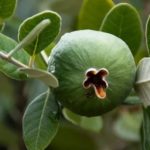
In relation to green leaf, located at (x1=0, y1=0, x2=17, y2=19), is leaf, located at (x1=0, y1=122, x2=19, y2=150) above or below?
below

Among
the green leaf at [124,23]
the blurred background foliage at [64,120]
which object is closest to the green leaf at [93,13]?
the green leaf at [124,23]

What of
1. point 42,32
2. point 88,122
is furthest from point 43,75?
point 88,122

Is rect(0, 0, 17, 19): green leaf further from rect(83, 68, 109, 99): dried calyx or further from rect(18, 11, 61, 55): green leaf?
rect(83, 68, 109, 99): dried calyx

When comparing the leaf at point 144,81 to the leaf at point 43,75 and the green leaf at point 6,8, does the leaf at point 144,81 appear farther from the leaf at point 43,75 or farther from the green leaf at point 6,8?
the green leaf at point 6,8

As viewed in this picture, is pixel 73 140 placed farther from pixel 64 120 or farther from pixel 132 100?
pixel 132 100

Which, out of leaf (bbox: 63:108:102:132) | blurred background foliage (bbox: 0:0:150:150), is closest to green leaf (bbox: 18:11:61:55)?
leaf (bbox: 63:108:102:132)

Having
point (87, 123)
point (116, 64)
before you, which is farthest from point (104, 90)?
point (87, 123)

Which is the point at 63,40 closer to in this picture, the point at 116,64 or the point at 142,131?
the point at 116,64
